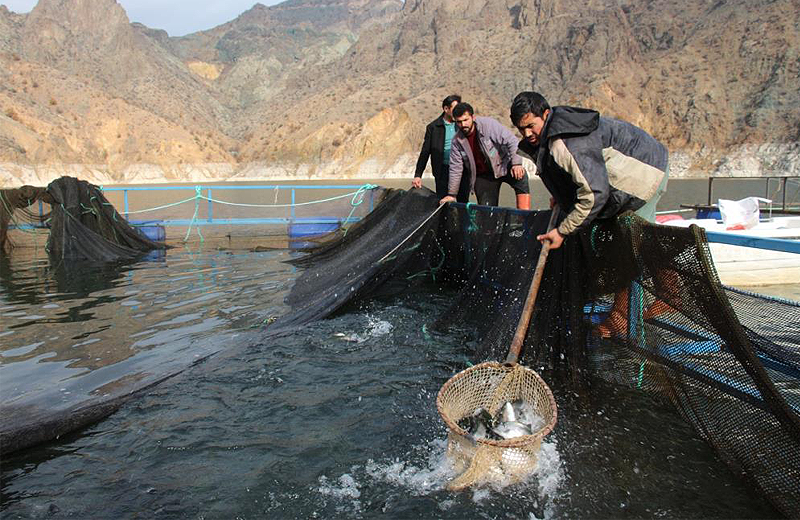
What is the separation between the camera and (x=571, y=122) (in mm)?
3467

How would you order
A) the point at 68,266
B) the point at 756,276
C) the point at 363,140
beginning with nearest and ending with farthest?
the point at 756,276, the point at 68,266, the point at 363,140

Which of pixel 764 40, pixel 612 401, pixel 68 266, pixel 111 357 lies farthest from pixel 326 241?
pixel 764 40

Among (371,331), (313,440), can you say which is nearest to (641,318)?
(313,440)

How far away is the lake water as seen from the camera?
292 cm

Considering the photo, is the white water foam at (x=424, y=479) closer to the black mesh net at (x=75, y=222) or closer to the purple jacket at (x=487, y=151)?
the purple jacket at (x=487, y=151)

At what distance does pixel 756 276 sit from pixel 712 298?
21.4ft

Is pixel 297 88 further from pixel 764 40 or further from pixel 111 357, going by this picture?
pixel 111 357

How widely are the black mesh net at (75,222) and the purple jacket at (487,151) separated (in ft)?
22.4

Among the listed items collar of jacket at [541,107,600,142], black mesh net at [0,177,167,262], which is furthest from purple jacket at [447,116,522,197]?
black mesh net at [0,177,167,262]

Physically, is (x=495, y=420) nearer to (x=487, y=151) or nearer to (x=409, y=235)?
(x=409, y=235)

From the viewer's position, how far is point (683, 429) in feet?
11.6

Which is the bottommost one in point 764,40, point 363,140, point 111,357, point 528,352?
point 111,357

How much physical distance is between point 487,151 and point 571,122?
299 cm

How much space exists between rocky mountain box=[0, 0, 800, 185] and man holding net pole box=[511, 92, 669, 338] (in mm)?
56319
